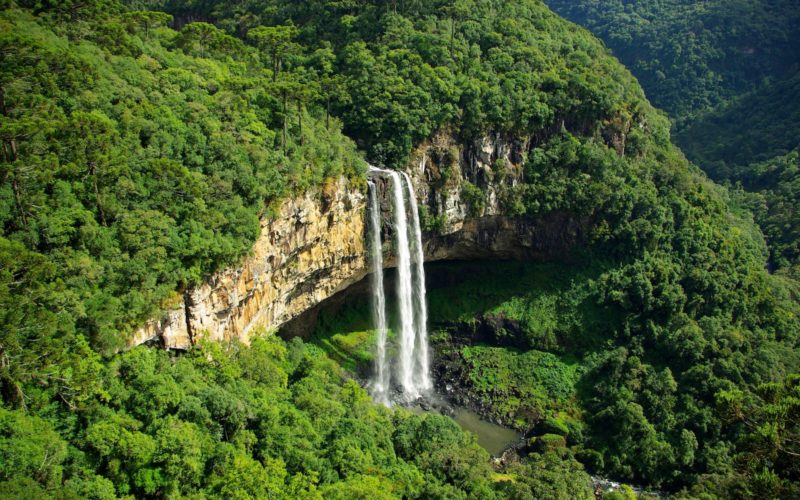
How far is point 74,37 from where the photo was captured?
89.0 feet

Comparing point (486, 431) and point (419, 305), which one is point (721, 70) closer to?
point (419, 305)

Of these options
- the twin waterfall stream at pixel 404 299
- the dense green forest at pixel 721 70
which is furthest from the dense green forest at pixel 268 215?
the dense green forest at pixel 721 70

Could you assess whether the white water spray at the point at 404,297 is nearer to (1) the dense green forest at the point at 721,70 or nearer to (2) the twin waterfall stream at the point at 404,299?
(2) the twin waterfall stream at the point at 404,299

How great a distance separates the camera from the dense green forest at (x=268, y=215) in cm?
1781

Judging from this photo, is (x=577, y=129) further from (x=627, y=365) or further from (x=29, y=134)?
(x=29, y=134)

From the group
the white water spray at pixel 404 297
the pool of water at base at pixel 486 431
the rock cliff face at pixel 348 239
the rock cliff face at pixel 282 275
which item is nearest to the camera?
the rock cliff face at pixel 282 275

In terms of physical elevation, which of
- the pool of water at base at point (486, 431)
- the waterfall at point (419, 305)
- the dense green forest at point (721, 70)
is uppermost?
the dense green forest at point (721, 70)

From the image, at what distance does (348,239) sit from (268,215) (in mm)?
6619

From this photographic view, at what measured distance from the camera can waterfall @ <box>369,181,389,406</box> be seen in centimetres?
3334

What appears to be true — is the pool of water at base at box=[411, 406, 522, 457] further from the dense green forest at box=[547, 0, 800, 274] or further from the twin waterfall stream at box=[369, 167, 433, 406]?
the dense green forest at box=[547, 0, 800, 274]

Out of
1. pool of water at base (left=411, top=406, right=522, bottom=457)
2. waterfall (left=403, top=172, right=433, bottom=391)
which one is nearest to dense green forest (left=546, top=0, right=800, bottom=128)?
waterfall (left=403, top=172, right=433, bottom=391)

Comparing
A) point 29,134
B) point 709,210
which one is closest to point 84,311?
point 29,134

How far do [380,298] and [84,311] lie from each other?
61.3 ft

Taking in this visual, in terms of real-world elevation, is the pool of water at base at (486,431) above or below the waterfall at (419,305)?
below
